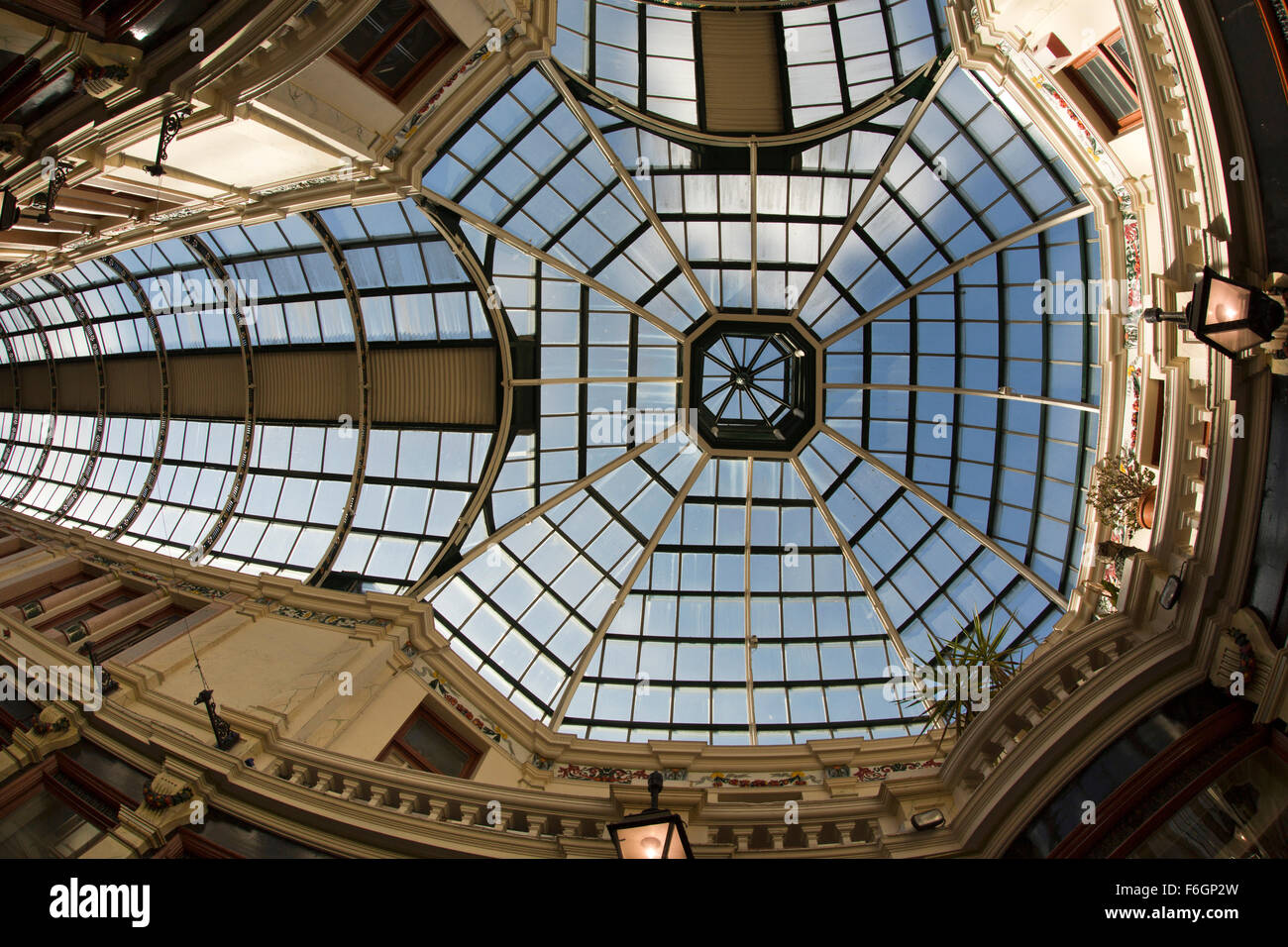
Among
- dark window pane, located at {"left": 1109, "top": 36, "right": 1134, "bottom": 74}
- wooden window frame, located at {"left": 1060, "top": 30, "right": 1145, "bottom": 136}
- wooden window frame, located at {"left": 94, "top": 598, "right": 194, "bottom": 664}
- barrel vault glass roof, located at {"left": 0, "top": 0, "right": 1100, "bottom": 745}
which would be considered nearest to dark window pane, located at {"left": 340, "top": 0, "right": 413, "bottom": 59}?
barrel vault glass roof, located at {"left": 0, "top": 0, "right": 1100, "bottom": 745}

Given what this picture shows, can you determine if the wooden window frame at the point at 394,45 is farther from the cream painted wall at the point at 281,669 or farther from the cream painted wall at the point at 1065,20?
the cream painted wall at the point at 281,669

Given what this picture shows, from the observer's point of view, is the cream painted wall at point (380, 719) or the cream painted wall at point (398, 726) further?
the cream painted wall at point (398, 726)

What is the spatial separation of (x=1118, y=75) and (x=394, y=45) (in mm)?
11262

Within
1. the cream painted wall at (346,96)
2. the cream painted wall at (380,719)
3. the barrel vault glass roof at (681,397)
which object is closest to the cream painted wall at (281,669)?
the cream painted wall at (380,719)

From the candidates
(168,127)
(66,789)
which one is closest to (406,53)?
(168,127)

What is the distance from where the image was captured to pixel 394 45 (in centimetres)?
1145

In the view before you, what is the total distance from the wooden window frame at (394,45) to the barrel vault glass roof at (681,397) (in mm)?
3164

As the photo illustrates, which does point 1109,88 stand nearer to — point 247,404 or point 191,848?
point 191,848

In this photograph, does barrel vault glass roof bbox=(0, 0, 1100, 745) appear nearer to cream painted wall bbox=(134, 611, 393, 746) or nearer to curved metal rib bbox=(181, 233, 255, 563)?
curved metal rib bbox=(181, 233, 255, 563)

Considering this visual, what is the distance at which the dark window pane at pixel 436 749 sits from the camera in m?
13.9

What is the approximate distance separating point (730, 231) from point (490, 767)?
47.9 feet
